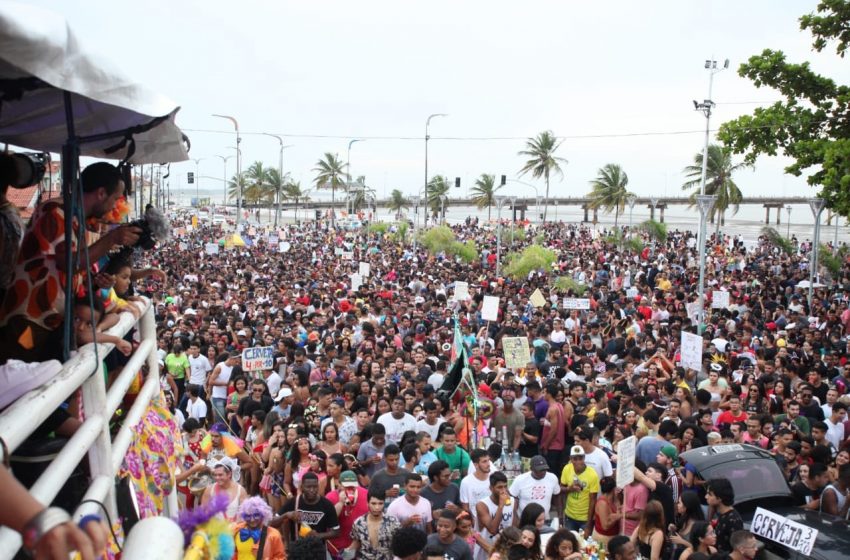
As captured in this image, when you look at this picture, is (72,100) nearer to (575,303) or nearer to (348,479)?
(348,479)

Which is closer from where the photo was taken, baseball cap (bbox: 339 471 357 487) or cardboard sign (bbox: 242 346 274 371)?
baseball cap (bbox: 339 471 357 487)

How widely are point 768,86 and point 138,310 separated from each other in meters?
21.3

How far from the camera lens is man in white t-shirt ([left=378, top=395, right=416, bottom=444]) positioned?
9.55m

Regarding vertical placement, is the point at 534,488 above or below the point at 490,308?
below

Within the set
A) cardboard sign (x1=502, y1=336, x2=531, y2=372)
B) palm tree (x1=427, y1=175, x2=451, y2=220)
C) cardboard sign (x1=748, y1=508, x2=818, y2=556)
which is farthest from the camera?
palm tree (x1=427, y1=175, x2=451, y2=220)

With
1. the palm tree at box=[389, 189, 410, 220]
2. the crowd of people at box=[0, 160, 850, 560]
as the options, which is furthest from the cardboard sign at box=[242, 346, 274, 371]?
the palm tree at box=[389, 189, 410, 220]

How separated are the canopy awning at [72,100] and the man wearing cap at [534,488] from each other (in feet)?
17.2

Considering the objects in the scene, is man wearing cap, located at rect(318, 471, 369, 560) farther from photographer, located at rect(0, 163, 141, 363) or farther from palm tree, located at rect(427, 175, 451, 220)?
palm tree, located at rect(427, 175, 451, 220)

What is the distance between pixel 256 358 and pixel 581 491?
235 inches

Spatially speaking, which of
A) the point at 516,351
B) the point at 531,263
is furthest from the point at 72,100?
the point at 531,263

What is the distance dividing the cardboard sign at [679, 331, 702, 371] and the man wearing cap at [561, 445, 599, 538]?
5822 mm

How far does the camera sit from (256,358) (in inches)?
488

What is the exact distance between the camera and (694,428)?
9391mm

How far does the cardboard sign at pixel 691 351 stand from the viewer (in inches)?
527
